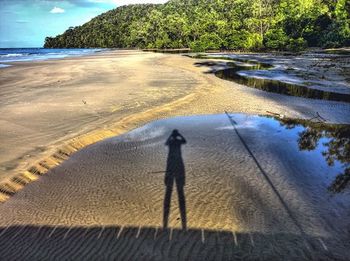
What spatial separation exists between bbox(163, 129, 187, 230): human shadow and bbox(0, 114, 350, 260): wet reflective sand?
2 centimetres

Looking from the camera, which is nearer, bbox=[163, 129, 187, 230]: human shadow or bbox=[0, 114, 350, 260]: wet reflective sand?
bbox=[0, 114, 350, 260]: wet reflective sand

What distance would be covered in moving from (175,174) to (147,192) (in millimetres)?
1115

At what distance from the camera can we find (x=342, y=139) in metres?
10.2

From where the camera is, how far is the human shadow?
614 centimetres

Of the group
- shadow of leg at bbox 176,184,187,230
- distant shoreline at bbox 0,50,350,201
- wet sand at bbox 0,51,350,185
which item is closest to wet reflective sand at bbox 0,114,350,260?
shadow of leg at bbox 176,184,187,230

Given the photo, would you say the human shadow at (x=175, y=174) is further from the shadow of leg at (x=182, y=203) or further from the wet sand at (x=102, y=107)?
the wet sand at (x=102, y=107)

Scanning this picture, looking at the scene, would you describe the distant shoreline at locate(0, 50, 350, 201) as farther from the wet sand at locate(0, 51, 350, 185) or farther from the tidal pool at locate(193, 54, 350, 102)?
the tidal pool at locate(193, 54, 350, 102)

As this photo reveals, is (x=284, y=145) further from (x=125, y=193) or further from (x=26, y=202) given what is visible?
(x=26, y=202)

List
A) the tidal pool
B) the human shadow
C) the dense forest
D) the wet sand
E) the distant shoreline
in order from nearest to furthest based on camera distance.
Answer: the human shadow → the distant shoreline → the wet sand → the tidal pool → the dense forest

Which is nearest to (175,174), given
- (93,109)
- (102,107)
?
(93,109)

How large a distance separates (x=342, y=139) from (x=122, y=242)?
7.86 m

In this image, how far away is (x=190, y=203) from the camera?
21.1 ft

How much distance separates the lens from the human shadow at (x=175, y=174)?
614 cm

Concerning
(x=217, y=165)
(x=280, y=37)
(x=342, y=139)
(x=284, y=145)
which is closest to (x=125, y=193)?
(x=217, y=165)
